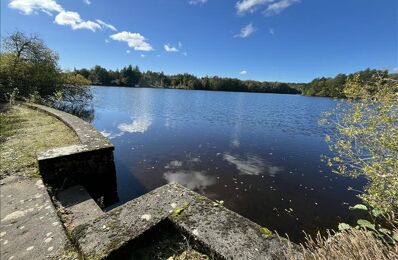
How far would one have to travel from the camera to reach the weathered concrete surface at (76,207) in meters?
3.55

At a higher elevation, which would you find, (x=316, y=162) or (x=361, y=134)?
(x=361, y=134)

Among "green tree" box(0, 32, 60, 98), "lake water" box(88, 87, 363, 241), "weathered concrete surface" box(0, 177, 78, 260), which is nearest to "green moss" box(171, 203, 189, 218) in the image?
"weathered concrete surface" box(0, 177, 78, 260)

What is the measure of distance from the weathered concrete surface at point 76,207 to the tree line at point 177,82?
4256 inches

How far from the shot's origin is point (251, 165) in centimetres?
952

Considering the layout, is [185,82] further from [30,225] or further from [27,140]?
[30,225]

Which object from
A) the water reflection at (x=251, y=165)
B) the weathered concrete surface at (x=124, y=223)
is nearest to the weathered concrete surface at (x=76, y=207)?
the weathered concrete surface at (x=124, y=223)

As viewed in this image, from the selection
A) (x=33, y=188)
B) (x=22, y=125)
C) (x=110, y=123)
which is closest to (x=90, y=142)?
(x=33, y=188)

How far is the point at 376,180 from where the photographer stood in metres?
4.68

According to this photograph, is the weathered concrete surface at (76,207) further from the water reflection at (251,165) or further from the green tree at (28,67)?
the green tree at (28,67)

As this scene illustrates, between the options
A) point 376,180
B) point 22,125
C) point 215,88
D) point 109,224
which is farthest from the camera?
point 215,88

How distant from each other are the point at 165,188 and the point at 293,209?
15.7ft

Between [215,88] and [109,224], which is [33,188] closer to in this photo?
[109,224]

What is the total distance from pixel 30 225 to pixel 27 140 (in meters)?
5.00

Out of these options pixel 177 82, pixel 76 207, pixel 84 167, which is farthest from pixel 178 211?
pixel 177 82
